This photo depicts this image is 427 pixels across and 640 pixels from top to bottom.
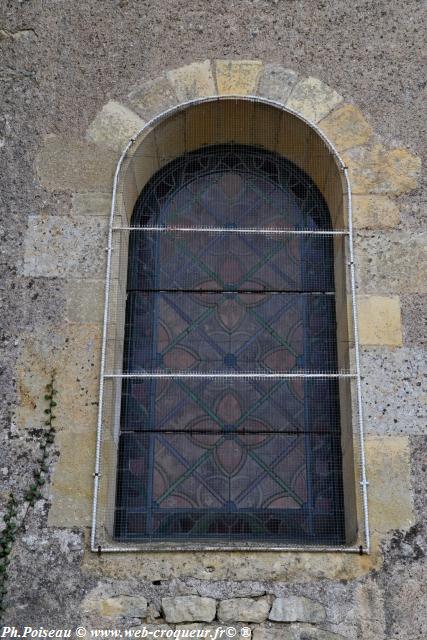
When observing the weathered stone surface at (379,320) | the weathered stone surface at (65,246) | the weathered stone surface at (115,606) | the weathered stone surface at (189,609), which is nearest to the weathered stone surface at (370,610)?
the weathered stone surface at (189,609)

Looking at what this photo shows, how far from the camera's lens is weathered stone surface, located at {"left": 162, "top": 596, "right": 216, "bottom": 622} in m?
3.32

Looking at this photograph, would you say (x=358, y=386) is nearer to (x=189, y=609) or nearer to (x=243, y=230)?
(x=243, y=230)

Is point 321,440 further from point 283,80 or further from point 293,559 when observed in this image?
point 283,80

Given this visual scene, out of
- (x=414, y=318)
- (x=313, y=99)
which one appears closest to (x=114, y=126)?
(x=313, y=99)

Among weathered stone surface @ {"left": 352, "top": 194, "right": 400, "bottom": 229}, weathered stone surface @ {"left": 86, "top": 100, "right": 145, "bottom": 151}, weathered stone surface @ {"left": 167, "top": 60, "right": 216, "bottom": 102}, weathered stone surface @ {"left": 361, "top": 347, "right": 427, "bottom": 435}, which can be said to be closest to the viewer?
weathered stone surface @ {"left": 361, "top": 347, "right": 427, "bottom": 435}

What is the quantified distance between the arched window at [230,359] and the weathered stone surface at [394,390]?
8.8 inches

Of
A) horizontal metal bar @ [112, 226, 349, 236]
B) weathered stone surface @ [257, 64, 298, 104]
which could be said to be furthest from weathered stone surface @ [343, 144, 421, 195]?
weathered stone surface @ [257, 64, 298, 104]

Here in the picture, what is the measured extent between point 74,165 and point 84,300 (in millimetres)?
784

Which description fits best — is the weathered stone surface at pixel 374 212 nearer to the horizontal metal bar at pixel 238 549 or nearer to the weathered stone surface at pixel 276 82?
the weathered stone surface at pixel 276 82

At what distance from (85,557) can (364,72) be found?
2.93m

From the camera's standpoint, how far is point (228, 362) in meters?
4.16

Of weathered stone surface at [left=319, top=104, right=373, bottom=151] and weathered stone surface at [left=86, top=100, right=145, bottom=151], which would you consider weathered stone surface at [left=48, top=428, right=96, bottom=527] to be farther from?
weathered stone surface at [left=319, top=104, right=373, bottom=151]

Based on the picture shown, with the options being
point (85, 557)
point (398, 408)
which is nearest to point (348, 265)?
point (398, 408)

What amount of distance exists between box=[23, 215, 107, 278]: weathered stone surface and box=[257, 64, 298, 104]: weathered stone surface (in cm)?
118
